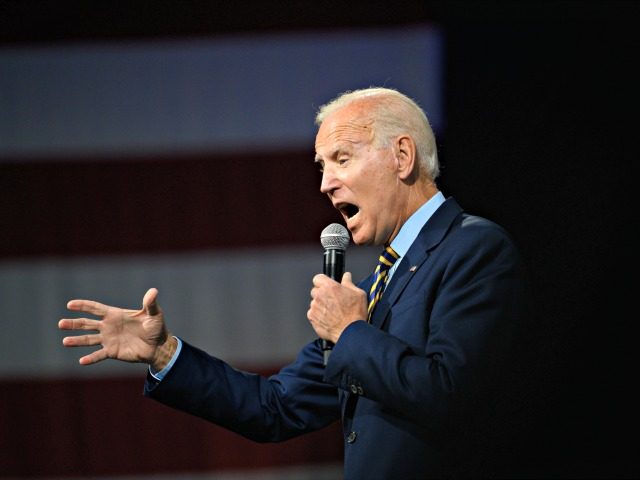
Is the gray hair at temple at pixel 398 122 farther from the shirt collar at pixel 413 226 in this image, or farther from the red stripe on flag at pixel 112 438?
the red stripe on flag at pixel 112 438

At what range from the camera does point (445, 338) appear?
1196mm

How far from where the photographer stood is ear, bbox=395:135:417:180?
144 cm

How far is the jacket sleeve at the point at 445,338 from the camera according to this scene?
3.80ft

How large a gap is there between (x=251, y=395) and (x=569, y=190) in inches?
49.3

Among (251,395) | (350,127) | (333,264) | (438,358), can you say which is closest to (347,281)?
(333,264)

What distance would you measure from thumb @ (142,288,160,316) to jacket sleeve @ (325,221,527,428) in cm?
37

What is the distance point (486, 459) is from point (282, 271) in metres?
1.63

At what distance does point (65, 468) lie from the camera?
2.81 meters

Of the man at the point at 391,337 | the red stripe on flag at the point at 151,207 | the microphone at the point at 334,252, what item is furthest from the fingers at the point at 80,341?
the red stripe on flag at the point at 151,207

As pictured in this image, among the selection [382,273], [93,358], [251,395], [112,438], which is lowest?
[112,438]

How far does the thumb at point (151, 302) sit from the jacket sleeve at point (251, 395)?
0.10 meters

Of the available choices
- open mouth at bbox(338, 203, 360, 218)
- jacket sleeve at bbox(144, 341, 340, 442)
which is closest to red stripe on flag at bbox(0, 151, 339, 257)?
jacket sleeve at bbox(144, 341, 340, 442)

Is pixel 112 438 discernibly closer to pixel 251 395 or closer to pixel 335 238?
pixel 251 395

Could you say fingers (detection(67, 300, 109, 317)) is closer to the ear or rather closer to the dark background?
the ear
